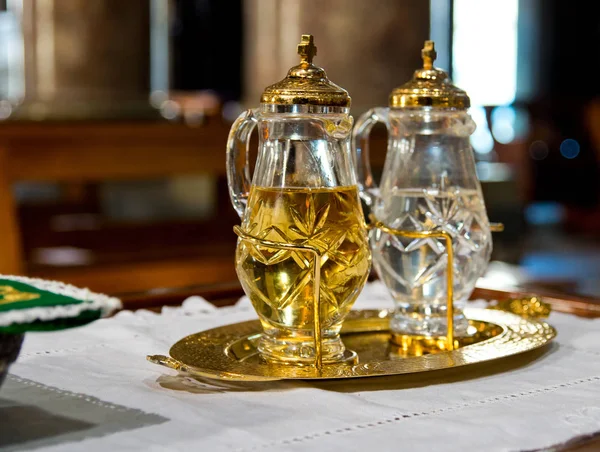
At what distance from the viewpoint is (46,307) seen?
0.65m

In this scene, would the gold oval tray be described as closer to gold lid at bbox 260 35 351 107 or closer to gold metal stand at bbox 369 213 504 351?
gold metal stand at bbox 369 213 504 351

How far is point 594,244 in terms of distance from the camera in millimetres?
7223

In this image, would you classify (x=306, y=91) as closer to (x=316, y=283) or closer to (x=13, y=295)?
(x=316, y=283)

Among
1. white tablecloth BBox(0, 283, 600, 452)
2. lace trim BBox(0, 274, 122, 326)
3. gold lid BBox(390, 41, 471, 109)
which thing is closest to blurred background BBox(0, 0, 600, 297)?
gold lid BBox(390, 41, 471, 109)

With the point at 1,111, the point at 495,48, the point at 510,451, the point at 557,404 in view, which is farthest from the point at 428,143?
the point at 495,48

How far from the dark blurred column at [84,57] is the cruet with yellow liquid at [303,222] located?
446 cm

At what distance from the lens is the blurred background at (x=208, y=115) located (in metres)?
3.10

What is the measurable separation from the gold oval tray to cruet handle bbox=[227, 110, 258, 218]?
14 cm

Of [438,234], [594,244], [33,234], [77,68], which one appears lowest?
[594,244]

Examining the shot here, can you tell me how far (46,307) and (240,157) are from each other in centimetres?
35

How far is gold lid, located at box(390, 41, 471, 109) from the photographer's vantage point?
103 cm

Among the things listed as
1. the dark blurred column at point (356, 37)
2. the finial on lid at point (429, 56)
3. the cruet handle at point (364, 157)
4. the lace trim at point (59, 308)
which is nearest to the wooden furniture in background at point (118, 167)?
the dark blurred column at point (356, 37)

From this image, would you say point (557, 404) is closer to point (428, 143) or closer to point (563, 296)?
point (428, 143)

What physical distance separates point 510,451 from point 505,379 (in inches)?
8.9
